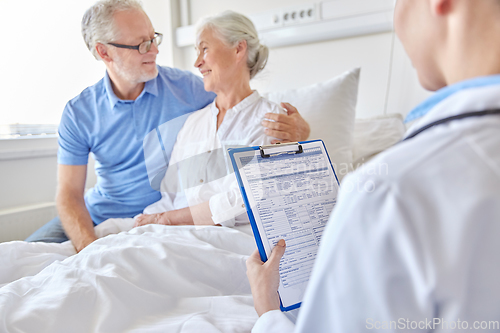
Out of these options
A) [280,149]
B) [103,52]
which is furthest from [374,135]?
[103,52]

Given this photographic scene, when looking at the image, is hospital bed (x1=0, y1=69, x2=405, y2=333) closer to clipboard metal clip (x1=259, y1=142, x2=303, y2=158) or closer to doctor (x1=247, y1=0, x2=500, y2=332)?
clipboard metal clip (x1=259, y1=142, x2=303, y2=158)

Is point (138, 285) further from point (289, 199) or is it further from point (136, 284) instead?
point (289, 199)

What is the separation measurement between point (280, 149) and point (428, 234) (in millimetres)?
508

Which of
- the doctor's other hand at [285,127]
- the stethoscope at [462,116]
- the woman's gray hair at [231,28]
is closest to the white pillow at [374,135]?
the doctor's other hand at [285,127]

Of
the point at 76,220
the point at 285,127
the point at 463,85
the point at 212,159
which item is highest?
the point at 463,85

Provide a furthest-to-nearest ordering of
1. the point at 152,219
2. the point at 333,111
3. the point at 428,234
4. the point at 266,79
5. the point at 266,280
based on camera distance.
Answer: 1. the point at 266,79
2. the point at 333,111
3. the point at 152,219
4. the point at 266,280
5. the point at 428,234

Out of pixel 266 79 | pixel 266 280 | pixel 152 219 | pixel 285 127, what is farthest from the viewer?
pixel 266 79

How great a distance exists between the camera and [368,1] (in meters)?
1.75

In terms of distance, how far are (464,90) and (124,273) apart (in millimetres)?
780

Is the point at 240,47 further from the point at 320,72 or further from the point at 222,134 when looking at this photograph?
the point at 320,72

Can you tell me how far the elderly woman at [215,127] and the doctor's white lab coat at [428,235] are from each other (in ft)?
2.72

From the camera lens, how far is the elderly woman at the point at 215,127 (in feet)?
3.93

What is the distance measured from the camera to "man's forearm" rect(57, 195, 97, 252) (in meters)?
1.34

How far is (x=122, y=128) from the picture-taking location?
1.50 meters
